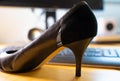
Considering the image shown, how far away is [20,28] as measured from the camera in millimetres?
1292

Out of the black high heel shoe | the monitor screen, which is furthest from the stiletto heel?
the monitor screen

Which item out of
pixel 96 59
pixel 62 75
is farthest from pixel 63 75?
pixel 96 59

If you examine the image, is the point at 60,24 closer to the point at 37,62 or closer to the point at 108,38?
the point at 37,62

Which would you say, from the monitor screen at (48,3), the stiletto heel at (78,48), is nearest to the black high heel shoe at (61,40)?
the stiletto heel at (78,48)

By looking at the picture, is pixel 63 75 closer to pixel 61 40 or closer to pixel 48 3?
pixel 61 40

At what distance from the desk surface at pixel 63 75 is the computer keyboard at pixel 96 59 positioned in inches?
0.8

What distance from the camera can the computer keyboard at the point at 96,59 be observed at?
0.64 m

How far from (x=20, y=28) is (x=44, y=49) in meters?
0.75

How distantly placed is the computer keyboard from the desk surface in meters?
0.02

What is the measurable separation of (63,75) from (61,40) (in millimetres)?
95

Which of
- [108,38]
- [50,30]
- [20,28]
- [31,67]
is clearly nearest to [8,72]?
[31,67]

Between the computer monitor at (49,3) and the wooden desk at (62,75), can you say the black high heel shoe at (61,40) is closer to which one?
the wooden desk at (62,75)

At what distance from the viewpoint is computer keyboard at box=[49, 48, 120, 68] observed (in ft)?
2.10

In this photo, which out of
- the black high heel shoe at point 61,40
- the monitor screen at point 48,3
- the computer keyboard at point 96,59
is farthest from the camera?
the monitor screen at point 48,3
